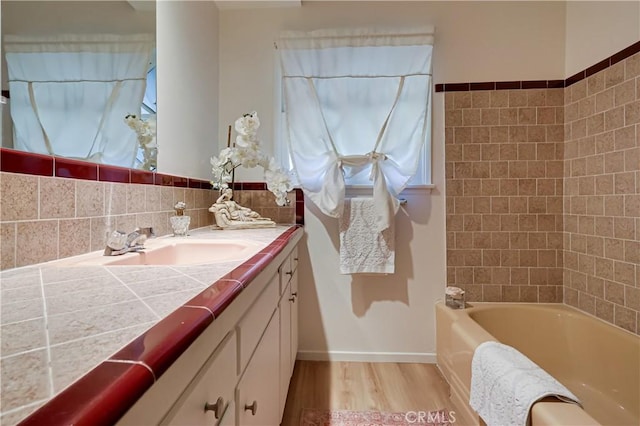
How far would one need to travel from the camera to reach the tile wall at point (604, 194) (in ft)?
4.88

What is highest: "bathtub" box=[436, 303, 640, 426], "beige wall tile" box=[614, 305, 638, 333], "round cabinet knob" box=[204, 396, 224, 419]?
"round cabinet knob" box=[204, 396, 224, 419]

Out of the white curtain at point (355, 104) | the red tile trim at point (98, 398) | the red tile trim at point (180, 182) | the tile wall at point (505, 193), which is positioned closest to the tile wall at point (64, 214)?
the red tile trim at point (180, 182)

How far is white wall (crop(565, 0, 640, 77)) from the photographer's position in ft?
4.94

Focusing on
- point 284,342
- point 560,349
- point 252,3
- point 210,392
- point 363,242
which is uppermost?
point 252,3

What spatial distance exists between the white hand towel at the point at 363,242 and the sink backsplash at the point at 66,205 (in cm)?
99

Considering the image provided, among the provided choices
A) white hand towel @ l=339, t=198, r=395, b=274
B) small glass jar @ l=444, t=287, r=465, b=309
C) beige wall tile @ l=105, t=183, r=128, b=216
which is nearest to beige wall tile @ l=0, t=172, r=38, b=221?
beige wall tile @ l=105, t=183, r=128, b=216

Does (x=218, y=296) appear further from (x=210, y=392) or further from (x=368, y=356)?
(x=368, y=356)

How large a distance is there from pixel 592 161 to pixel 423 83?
1.02 m

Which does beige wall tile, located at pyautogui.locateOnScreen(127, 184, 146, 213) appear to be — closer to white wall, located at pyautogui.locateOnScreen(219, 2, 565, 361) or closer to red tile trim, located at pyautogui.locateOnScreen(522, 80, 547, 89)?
white wall, located at pyautogui.locateOnScreen(219, 2, 565, 361)

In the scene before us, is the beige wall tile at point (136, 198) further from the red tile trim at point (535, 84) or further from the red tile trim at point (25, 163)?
the red tile trim at point (535, 84)

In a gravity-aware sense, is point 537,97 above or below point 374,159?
above

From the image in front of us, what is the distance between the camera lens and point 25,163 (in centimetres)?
78

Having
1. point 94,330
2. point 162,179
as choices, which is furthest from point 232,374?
point 162,179

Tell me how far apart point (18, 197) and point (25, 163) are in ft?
0.29
